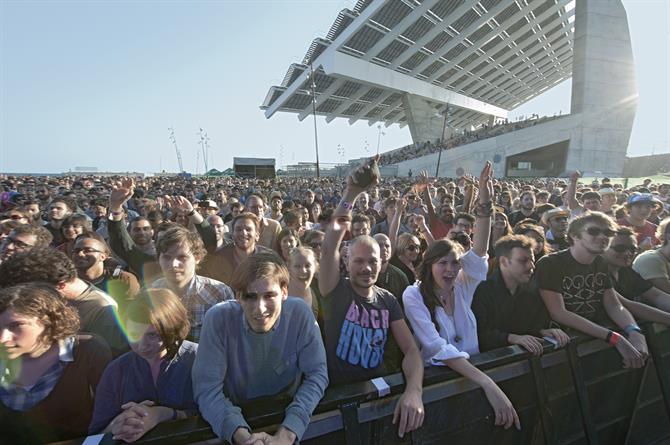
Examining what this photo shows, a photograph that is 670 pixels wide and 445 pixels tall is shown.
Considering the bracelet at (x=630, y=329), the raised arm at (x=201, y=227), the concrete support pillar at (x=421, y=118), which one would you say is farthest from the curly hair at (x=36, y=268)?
the concrete support pillar at (x=421, y=118)

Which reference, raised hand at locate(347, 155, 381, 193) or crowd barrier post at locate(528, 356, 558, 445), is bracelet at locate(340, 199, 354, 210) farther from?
crowd barrier post at locate(528, 356, 558, 445)

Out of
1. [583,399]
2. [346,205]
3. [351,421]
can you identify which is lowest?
[583,399]

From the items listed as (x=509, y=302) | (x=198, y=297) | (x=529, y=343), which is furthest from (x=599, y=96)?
(x=198, y=297)

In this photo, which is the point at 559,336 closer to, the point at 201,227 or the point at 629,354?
the point at 629,354

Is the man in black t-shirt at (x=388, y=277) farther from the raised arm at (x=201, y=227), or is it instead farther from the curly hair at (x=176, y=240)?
the raised arm at (x=201, y=227)

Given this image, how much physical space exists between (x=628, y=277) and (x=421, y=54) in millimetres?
39918

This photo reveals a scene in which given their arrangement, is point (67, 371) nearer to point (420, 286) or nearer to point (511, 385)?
point (420, 286)

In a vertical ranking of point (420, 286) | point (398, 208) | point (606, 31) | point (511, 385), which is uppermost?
point (606, 31)

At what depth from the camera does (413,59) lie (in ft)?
123

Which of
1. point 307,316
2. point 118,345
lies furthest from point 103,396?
point 307,316

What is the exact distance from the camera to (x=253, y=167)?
30.3 meters

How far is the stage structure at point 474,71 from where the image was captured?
26766 millimetres

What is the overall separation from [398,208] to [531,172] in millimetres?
33690

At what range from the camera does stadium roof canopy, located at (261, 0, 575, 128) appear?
3222 cm
